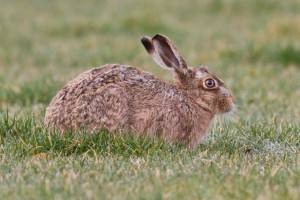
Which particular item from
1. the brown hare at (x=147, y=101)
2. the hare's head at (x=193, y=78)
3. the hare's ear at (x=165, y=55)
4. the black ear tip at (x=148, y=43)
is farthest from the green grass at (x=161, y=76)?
the black ear tip at (x=148, y=43)

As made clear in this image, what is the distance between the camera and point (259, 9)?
806 inches

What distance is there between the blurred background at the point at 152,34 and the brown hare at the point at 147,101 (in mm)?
1512

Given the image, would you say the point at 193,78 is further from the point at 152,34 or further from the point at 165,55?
the point at 152,34

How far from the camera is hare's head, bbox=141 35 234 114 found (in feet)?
24.6

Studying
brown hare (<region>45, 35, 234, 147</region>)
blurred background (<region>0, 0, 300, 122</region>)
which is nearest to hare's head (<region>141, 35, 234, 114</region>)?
brown hare (<region>45, 35, 234, 147</region>)

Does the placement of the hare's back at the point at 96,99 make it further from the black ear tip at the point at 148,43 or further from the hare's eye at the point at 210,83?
the hare's eye at the point at 210,83

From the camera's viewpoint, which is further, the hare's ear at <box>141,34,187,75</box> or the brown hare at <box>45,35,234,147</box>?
the hare's ear at <box>141,34,187,75</box>

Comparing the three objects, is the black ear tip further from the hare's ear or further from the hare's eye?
the hare's eye

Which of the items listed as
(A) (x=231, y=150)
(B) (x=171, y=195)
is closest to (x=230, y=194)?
(B) (x=171, y=195)

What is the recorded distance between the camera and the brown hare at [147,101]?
6.86 metres

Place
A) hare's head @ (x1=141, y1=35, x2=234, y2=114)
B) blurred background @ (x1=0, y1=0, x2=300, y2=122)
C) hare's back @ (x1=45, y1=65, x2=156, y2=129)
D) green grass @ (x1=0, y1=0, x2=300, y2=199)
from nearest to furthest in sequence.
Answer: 1. green grass @ (x1=0, y1=0, x2=300, y2=199)
2. hare's back @ (x1=45, y1=65, x2=156, y2=129)
3. hare's head @ (x1=141, y1=35, x2=234, y2=114)
4. blurred background @ (x1=0, y1=0, x2=300, y2=122)

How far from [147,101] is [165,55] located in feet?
2.26

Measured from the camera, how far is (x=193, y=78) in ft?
24.8

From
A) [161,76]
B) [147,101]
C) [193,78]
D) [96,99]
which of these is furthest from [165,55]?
[161,76]
